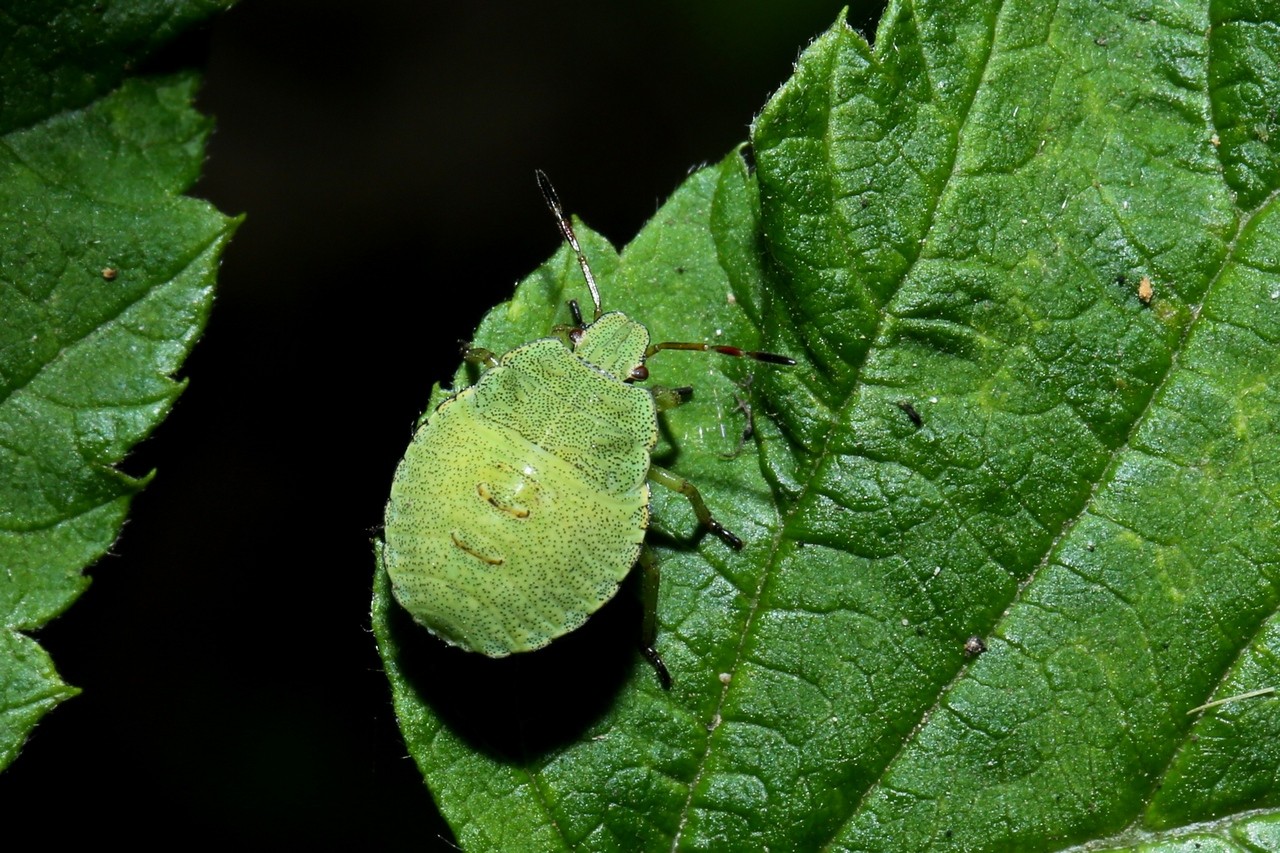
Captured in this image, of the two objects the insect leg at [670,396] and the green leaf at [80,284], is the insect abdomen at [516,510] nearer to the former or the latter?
the insect leg at [670,396]

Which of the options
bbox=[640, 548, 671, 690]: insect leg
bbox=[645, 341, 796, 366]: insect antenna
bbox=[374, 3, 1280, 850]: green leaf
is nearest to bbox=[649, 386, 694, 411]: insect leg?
bbox=[645, 341, 796, 366]: insect antenna

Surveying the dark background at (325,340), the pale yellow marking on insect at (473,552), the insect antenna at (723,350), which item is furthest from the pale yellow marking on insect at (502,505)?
the dark background at (325,340)

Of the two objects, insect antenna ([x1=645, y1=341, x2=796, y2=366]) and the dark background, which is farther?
the dark background

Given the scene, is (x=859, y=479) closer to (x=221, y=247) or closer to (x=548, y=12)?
(x=221, y=247)

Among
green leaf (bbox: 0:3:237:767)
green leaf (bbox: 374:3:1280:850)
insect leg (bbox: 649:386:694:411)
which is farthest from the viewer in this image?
insect leg (bbox: 649:386:694:411)

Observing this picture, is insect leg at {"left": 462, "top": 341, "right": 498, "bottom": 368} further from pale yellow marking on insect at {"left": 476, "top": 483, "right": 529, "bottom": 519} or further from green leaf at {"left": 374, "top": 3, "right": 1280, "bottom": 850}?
green leaf at {"left": 374, "top": 3, "right": 1280, "bottom": 850}

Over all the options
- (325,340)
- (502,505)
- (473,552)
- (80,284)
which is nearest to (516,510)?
(502,505)
